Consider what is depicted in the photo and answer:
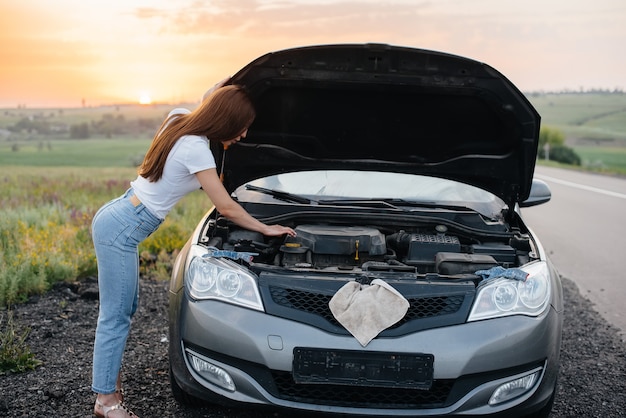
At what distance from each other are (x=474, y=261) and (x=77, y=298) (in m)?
3.93

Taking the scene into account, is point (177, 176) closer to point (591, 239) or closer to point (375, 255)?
point (375, 255)

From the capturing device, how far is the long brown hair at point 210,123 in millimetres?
3822

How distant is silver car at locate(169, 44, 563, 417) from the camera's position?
353 centimetres

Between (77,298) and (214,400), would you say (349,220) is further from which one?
(77,298)

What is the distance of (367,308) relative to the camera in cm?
351

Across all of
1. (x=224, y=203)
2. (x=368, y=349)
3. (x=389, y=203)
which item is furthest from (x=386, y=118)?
(x=368, y=349)

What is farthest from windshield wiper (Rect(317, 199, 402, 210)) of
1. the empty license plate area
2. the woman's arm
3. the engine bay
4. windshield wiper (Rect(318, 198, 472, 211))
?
the empty license plate area

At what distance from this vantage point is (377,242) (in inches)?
180

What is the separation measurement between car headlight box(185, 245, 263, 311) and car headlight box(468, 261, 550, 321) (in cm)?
114

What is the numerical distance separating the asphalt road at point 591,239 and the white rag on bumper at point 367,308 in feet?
10.8

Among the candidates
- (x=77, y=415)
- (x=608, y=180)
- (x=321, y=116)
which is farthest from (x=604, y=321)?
(x=608, y=180)

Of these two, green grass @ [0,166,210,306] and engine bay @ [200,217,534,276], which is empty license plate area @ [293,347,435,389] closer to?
engine bay @ [200,217,534,276]

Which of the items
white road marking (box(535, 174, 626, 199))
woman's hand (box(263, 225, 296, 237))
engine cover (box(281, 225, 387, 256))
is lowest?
white road marking (box(535, 174, 626, 199))

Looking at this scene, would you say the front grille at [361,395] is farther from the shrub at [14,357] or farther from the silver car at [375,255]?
the shrub at [14,357]
